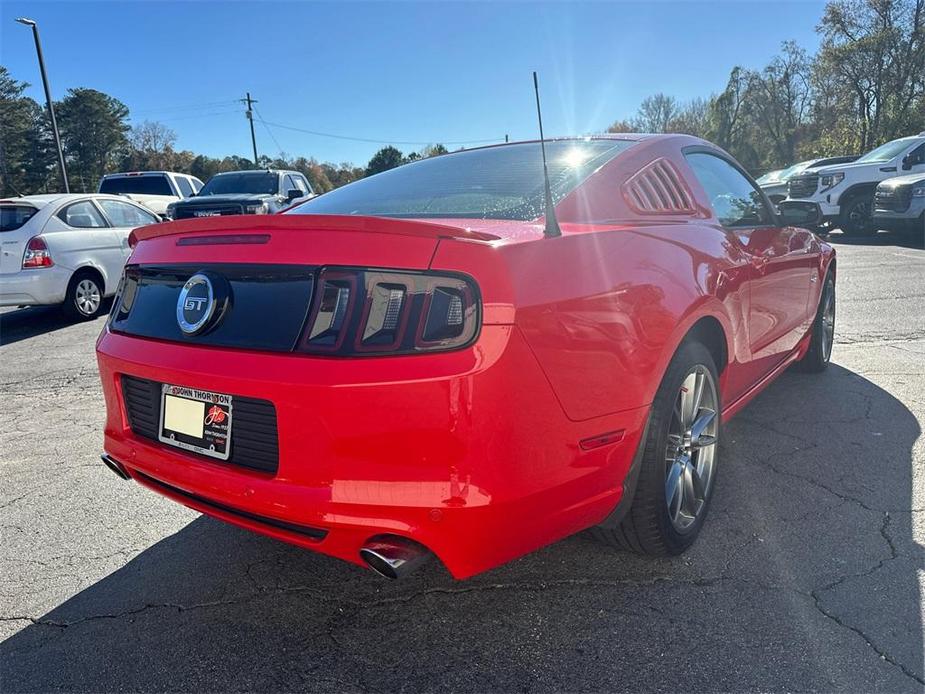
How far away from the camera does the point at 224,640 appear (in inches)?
81.0

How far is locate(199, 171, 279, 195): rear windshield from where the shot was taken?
12.4 m

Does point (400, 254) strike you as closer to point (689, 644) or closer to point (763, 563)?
point (689, 644)

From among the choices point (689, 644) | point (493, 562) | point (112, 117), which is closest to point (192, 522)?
point (493, 562)

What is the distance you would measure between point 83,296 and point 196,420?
684 centimetres

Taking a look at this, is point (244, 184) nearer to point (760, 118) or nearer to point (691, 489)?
point (691, 489)

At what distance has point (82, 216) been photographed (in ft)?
26.0

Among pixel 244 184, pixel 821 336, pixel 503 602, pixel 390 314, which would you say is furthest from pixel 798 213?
pixel 244 184

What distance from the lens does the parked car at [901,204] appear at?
38.1 ft

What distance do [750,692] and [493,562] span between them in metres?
0.76

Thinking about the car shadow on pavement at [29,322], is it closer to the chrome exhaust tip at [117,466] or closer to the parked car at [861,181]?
the chrome exhaust tip at [117,466]

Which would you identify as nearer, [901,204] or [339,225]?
[339,225]

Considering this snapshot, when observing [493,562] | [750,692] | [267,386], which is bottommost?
[750,692]

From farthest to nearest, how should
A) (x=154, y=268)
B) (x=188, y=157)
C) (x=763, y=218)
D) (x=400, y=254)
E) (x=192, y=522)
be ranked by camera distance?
(x=188, y=157)
(x=763, y=218)
(x=192, y=522)
(x=154, y=268)
(x=400, y=254)

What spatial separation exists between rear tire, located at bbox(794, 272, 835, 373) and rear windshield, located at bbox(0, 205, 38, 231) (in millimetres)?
7830
